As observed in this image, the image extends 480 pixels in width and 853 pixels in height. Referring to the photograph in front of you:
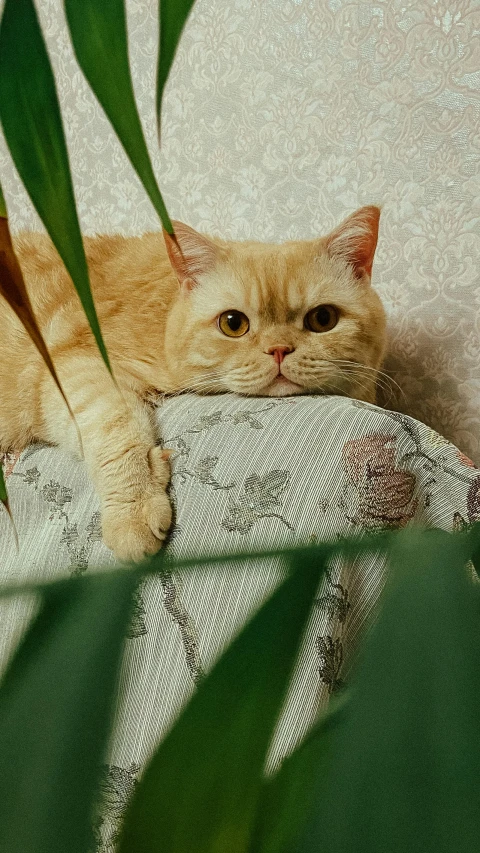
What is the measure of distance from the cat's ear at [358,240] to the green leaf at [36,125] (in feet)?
3.12

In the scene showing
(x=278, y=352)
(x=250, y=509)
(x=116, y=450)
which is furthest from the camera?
(x=278, y=352)

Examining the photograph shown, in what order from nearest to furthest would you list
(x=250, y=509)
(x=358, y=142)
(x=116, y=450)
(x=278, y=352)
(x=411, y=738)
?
(x=411, y=738) < (x=250, y=509) < (x=116, y=450) < (x=278, y=352) < (x=358, y=142)

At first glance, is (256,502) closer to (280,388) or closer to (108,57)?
(280,388)

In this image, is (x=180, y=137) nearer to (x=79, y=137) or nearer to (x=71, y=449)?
(x=79, y=137)

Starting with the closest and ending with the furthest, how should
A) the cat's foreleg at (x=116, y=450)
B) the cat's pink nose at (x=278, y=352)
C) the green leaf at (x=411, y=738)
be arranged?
1. the green leaf at (x=411, y=738)
2. the cat's foreleg at (x=116, y=450)
3. the cat's pink nose at (x=278, y=352)

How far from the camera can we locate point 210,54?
1425 mm

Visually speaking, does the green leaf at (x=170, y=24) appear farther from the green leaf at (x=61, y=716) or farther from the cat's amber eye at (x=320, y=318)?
the cat's amber eye at (x=320, y=318)

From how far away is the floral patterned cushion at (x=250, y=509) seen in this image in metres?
0.69

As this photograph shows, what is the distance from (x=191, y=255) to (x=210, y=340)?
137 millimetres

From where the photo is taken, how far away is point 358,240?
1.12 m

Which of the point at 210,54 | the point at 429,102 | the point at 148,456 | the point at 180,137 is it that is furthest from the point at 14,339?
the point at 429,102

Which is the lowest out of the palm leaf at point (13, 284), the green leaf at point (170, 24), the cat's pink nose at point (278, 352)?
the cat's pink nose at point (278, 352)

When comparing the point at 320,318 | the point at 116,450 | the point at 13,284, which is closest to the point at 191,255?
the point at 320,318

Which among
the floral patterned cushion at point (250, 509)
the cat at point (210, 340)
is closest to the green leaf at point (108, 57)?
the floral patterned cushion at point (250, 509)
